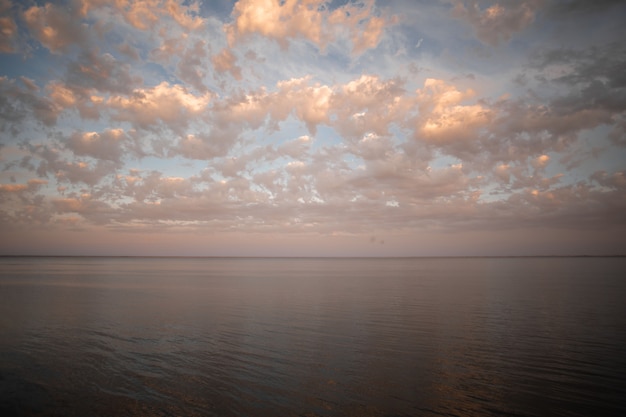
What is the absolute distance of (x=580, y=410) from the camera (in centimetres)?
1203

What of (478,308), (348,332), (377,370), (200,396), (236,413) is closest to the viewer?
(236,413)

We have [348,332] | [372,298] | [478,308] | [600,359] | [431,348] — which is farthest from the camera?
[372,298]

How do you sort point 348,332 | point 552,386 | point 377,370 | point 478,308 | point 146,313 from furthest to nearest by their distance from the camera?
point 478,308, point 146,313, point 348,332, point 377,370, point 552,386

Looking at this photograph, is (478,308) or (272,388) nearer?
(272,388)

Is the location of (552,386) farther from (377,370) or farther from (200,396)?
(200,396)

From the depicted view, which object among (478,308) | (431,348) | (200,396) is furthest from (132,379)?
(478,308)

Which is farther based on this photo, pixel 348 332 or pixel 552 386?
pixel 348 332

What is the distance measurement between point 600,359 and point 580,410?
783cm

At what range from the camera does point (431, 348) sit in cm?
1986

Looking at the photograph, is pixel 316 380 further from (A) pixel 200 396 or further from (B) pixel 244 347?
(B) pixel 244 347

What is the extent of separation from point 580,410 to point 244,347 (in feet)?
51.7

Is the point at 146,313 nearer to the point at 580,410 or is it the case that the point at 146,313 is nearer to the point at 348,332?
the point at 348,332

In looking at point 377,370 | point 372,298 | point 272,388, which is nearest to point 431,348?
point 377,370

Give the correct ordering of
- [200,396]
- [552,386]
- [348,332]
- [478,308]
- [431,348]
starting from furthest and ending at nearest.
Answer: [478,308] < [348,332] < [431,348] < [552,386] < [200,396]
